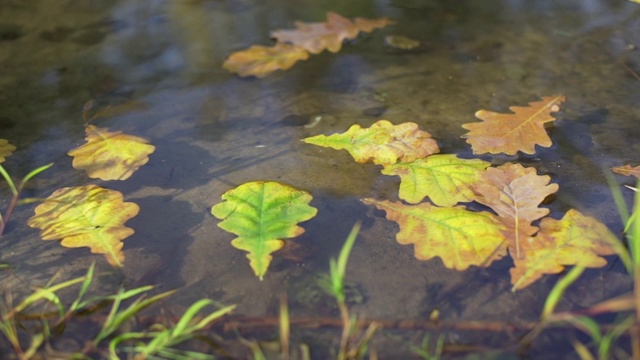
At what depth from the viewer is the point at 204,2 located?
9.57 ft

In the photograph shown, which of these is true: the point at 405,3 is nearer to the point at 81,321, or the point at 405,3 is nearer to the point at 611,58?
the point at 611,58

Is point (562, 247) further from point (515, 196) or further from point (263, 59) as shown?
point (263, 59)

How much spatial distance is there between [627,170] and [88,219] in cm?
139

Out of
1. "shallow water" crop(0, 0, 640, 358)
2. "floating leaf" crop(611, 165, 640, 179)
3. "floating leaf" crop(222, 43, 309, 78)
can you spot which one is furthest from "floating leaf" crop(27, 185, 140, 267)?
"floating leaf" crop(611, 165, 640, 179)

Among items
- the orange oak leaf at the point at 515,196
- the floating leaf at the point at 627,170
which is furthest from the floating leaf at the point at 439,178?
the floating leaf at the point at 627,170

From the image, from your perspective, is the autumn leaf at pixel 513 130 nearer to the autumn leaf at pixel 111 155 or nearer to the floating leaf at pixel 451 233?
the floating leaf at pixel 451 233

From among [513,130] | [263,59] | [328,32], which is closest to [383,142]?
[513,130]

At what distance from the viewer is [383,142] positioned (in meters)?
1.90

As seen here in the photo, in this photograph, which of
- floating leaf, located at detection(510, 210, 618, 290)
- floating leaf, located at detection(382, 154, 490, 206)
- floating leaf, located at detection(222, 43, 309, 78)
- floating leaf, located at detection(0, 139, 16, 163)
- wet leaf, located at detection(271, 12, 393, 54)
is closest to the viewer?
floating leaf, located at detection(510, 210, 618, 290)

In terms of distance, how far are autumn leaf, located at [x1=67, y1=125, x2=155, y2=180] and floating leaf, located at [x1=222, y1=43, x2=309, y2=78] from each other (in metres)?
0.56

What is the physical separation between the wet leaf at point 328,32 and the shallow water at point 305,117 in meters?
0.06

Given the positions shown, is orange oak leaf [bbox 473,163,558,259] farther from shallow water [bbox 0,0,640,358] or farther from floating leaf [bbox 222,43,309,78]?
floating leaf [bbox 222,43,309,78]

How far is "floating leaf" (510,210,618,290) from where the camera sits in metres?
1.46

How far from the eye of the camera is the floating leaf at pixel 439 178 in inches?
66.4
